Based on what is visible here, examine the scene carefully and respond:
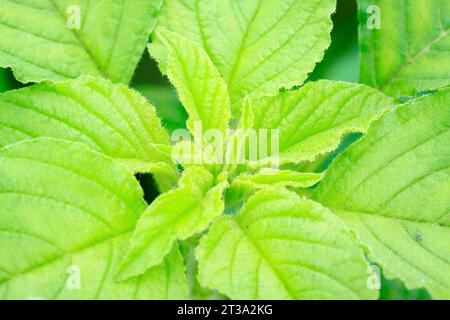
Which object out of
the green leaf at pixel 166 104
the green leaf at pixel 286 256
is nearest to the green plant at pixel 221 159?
the green leaf at pixel 286 256

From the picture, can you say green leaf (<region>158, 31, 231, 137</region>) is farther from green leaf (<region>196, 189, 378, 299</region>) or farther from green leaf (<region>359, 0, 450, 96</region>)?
green leaf (<region>359, 0, 450, 96</region>)

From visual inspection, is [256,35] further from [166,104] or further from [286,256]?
[286,256]

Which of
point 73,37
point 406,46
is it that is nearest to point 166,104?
point 73,37

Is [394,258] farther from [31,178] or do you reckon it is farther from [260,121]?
[31,178]

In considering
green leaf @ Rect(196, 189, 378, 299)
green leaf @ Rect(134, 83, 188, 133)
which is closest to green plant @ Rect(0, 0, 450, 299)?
green leaf @ Rect(196, 189, 378, 299)

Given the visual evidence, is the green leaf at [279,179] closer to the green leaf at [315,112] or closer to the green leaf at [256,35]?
the green leaf at [315,112]
